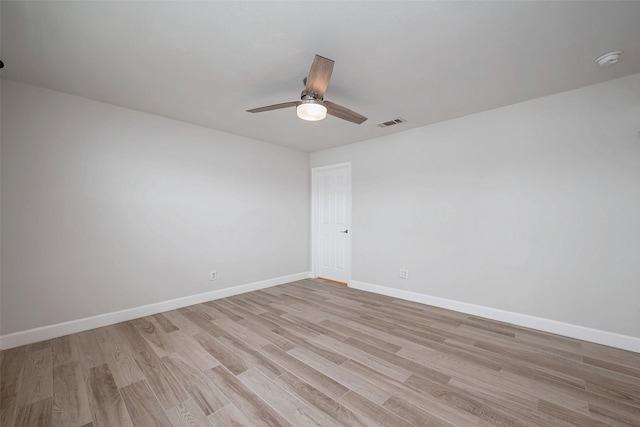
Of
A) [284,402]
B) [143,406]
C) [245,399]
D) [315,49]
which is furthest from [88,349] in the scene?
[315,49]

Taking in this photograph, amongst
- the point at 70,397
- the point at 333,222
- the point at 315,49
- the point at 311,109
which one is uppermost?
the point at 315,49

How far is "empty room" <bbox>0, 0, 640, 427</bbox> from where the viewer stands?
1734 mm

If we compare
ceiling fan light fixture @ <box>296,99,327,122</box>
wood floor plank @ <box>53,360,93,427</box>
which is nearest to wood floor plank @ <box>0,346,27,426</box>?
wood floor plank @ <box>53,360,93,427</box>

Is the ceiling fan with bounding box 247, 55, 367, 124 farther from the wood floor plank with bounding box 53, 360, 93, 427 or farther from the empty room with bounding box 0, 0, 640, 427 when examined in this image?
the wood floor plank with bounding box 53, 360, 93, 427

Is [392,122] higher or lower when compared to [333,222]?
higher

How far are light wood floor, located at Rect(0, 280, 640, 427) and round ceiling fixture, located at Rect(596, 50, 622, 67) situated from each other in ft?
8.30

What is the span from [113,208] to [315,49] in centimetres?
290

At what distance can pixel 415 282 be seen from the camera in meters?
3.86

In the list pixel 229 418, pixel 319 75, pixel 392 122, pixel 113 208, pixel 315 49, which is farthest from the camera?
pixel 392 122

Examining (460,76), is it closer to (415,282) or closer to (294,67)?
(294,67)

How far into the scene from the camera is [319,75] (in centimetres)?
190

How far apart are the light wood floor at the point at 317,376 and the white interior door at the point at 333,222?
1.76 m

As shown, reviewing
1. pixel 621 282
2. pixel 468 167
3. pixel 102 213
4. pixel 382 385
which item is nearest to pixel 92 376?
pixel 102 213

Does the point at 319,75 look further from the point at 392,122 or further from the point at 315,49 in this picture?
the point at 392,122
